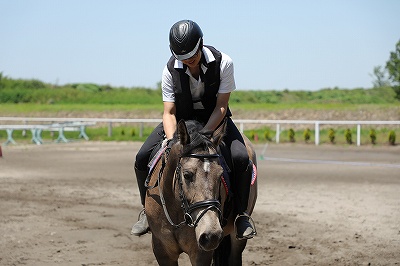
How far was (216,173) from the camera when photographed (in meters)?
5.00

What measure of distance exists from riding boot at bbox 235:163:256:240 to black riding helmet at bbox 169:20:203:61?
1.27 metres

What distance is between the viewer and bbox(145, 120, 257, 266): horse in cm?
484

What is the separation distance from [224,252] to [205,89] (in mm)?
1760

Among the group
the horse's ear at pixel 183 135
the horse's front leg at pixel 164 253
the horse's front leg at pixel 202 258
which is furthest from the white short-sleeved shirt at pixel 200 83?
the horse's front leg at pixel 202 258

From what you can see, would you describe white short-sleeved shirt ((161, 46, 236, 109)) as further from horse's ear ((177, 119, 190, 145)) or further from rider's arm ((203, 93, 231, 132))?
horse's ear ((177, 119, 190, 145))

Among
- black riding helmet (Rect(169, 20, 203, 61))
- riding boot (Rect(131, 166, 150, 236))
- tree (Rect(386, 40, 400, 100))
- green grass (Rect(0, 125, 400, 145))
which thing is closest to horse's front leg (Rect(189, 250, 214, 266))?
riding boot (Rect(131, 166, 150, 236))

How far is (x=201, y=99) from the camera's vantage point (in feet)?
20.4

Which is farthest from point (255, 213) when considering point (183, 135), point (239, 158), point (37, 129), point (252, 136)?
point (252, 136)

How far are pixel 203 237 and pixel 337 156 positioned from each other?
18.8m

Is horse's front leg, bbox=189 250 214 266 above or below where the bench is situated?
above

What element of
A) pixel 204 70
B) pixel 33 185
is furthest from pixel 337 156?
pixel 204 70

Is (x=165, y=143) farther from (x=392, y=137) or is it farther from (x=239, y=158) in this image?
(x=392, y=137)

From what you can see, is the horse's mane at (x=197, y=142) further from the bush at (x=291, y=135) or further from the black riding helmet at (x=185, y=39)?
the bush at (x=291, y=135)

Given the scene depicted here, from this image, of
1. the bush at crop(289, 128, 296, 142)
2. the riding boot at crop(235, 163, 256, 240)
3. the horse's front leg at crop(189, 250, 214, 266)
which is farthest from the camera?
the bush at crop(289, 128, 296, 142)
